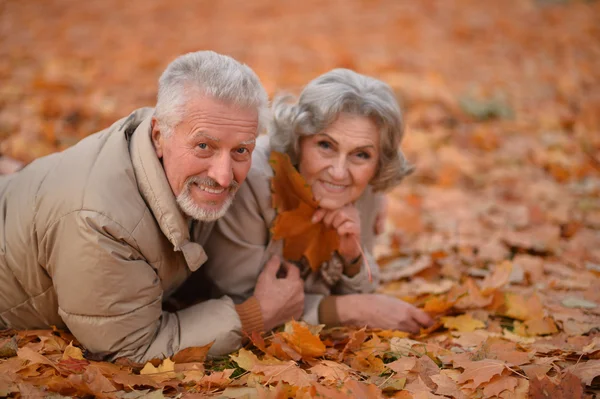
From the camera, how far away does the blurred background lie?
5.49 m

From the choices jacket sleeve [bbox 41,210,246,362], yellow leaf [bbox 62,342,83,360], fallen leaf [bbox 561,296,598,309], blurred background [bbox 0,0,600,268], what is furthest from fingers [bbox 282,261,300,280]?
blurred background [bbox 0,0,600,268]

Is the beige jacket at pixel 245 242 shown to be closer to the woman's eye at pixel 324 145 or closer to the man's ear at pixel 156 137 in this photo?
the woman's eye at pixel 324 145

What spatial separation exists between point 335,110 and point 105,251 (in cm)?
135

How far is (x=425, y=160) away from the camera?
6590mm

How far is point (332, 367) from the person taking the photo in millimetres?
2840

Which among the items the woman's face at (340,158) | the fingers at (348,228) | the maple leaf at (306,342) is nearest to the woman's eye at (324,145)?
the woman's face at (340,158)

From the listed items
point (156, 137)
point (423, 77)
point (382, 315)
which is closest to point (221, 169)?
point (156, 137)

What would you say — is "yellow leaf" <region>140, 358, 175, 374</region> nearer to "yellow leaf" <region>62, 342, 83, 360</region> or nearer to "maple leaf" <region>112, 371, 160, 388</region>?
"maple leaf" <region>112, 371, 160, 388</region>

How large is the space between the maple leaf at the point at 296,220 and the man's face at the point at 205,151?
0.45 metres

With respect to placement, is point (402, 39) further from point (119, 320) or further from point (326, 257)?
point (119, 320)

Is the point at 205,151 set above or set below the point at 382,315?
above

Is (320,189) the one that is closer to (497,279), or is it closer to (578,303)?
(497,279)

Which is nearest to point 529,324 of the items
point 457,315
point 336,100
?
point 457,315

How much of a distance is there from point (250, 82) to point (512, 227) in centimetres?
323
